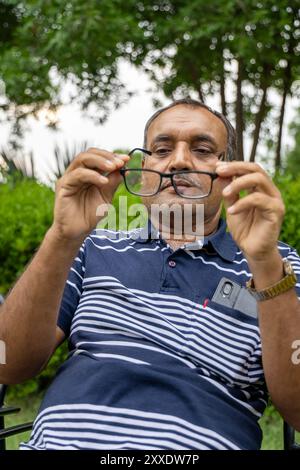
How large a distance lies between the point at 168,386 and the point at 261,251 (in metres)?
0.54

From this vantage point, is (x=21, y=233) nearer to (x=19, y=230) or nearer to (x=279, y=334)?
(x=19, y=230)

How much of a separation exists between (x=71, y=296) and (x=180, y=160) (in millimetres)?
571

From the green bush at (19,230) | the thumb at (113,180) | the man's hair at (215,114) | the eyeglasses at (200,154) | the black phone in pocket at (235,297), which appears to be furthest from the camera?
the green bush at (19,230)

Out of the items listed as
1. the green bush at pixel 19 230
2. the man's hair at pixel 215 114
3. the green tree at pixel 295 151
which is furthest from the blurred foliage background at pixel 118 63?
the green tree at pixel 295 151

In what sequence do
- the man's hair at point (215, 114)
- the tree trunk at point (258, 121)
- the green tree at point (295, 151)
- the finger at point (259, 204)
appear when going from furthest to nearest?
the green tree at point (295, 151), the tree trunk at point (258, 121), the man's hair at point (215, 114), the finger at point (259, 204)

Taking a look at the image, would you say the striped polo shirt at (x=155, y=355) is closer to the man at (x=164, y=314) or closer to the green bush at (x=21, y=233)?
the man at (x=164, y=314)

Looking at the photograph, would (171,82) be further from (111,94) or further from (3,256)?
A: (3,256)

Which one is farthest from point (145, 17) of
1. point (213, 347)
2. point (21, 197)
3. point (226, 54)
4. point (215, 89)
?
point (213, 347)

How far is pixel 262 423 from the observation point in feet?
14.1

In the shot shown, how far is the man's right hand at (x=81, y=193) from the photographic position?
1758 mm

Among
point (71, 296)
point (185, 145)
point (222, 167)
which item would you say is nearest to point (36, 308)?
point (71, 296)

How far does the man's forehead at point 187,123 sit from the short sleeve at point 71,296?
0.53m

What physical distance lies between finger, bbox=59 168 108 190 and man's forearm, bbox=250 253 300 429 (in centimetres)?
46

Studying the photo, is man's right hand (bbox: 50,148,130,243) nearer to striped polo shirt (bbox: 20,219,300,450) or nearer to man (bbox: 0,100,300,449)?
man (bbox: 0,100,300,449)
